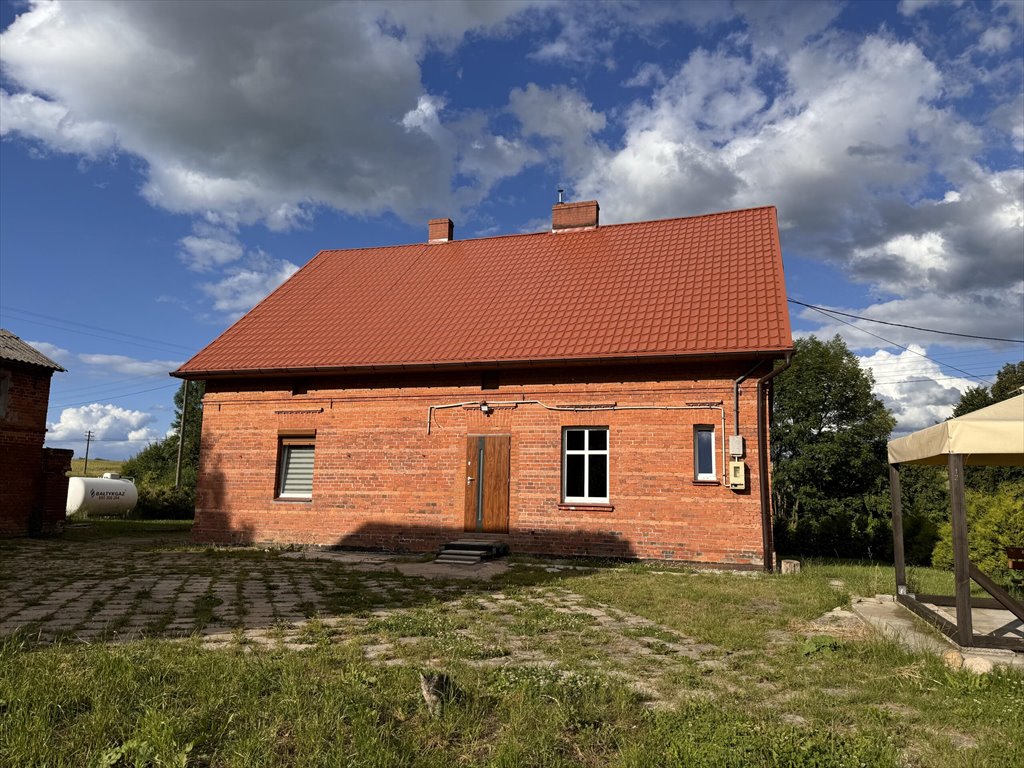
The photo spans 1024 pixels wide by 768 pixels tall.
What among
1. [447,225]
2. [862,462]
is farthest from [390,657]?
[862,462]

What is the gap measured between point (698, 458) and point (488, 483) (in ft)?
13.0

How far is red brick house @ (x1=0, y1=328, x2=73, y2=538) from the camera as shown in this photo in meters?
15.9

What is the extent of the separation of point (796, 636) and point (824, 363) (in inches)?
1150

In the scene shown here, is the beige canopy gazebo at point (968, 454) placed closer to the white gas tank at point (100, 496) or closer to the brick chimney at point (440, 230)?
the brick chimney at point (440, 230)

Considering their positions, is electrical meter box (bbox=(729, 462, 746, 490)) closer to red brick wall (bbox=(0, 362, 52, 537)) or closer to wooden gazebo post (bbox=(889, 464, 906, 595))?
wooden gazebo post (bbox=(889, 464, 906, 595))

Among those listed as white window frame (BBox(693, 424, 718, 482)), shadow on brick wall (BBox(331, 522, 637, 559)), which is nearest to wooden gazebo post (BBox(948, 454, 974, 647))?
white window frame (BBox(693, 424, 718, 482))

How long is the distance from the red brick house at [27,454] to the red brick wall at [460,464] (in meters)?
4.73

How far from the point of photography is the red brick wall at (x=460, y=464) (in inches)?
475

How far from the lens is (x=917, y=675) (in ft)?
16.6

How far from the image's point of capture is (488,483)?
13234 millimetres

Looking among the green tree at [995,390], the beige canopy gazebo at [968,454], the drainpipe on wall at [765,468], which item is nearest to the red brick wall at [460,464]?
the drainpipe on wall at [765,468]

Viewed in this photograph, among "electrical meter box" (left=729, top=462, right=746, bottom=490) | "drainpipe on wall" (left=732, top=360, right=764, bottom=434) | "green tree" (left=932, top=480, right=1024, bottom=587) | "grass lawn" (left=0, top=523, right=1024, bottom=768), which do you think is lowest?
"grass lawn" (left=0, top=523, right=1024, bottom=768)

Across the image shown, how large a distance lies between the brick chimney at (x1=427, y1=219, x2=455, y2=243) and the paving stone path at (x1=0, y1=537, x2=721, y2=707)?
10.8 meters

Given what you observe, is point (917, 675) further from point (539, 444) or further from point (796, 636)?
point (539, 444)
